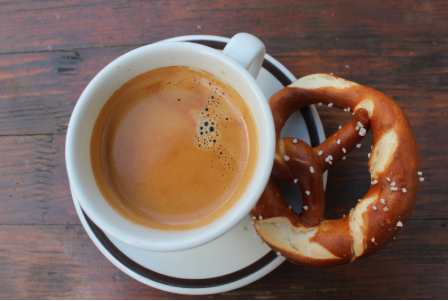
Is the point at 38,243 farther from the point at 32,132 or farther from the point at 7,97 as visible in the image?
the point at 7,97

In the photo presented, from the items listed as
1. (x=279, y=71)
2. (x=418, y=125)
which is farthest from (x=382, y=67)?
(x=279, y=71)

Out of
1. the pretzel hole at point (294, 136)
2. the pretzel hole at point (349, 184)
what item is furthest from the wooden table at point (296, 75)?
the pretzel hole at point (294, 136)

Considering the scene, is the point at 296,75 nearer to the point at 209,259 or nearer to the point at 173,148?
the point at 173,148

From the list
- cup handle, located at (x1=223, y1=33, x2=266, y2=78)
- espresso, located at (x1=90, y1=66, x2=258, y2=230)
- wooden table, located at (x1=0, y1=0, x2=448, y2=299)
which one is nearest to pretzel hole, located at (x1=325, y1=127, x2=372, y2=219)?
wooden table, located at (x1=0, y1=0, x2=448, y2=299)

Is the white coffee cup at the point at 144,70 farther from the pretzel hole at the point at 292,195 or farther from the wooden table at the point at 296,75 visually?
the wooden table at the point at 296,75

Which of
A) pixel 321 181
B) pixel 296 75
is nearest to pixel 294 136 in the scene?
pixel 321 181

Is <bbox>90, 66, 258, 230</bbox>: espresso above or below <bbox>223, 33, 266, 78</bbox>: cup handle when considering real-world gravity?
below

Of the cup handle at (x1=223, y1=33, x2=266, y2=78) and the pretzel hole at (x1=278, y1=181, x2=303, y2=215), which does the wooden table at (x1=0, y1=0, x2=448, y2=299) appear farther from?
the cup handle at (x1=223, y1=33, x2=266, y2=78)
